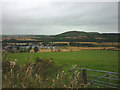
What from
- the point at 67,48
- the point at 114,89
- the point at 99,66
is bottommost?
the point at 114,89

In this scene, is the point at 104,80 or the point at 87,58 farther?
the point at 87,58

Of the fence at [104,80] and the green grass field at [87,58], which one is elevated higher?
the green grass field at [87,58]

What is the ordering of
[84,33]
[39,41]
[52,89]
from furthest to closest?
[84,33], [39,41], [52,89]

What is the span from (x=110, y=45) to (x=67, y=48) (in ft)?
5.96

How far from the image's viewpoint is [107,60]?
4.52m

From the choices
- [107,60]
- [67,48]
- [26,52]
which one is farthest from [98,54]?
[26,52]

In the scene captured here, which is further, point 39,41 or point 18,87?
point 39,41

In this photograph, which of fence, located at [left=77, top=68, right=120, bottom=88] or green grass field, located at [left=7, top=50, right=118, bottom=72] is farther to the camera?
green grass field, located at [left=7, top=50, right=118, bottom=72]

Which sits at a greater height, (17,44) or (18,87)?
(17,44)

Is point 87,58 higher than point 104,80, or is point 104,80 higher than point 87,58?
point 87,58

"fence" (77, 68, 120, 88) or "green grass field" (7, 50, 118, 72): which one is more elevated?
"green grass field" (7, 50, 118, 72)

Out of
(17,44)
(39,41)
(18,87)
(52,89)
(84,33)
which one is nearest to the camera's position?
(52,89)

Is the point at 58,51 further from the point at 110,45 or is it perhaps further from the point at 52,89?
the point at 52,89

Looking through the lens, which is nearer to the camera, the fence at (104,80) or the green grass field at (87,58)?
the fence at (104,80)
